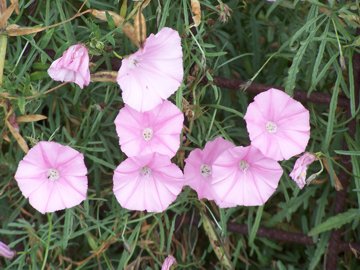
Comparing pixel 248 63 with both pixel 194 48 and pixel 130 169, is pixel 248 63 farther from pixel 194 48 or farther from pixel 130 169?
pixel 130 169

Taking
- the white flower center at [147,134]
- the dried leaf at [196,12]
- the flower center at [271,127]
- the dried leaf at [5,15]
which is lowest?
the white flower center at [147,134]

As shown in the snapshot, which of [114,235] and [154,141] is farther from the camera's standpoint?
[114,235]

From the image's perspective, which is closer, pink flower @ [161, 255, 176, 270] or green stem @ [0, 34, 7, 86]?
green stem @ [0, 34, 7, 86]

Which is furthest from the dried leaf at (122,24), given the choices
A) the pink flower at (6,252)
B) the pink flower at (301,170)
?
the pink flower at (6,252)

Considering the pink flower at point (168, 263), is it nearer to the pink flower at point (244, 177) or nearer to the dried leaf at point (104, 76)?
the pink flower at point (244, 177)

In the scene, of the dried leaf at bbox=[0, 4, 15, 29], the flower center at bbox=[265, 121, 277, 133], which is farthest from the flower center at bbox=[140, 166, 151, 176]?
the dried leaf at bbox=[0, 4, 15, 29]

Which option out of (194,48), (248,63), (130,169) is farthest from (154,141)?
(248,63)

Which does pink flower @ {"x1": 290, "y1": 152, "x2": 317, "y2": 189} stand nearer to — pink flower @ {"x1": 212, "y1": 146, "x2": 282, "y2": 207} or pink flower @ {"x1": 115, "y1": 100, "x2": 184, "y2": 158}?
pink flower @ {"x1": 212, "y1": 146, "x2": 282, "y2": 207}
